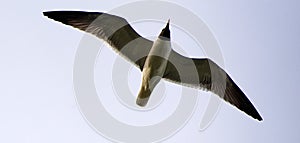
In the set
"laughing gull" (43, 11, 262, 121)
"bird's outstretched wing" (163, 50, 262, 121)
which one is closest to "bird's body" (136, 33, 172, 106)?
"laughing gull" (43, 11, 262, 121)

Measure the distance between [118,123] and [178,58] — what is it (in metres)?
3.13

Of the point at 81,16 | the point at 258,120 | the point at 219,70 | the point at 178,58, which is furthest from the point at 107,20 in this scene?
the point at 258,120

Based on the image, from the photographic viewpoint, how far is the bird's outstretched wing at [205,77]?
17641mm

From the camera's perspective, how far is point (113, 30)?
17.5 metres

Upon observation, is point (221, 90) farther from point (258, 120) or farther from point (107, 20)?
point (107, 20)

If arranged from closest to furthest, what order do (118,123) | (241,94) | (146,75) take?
(146,75) → (241,94) → (118,123)

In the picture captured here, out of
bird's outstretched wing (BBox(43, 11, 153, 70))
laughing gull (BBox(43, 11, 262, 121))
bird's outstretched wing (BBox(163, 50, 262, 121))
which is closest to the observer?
laughing gull (BBox(43, 11, 262, 121))

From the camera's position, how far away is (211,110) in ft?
60.0

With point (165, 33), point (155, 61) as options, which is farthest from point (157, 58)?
point (165, 33)

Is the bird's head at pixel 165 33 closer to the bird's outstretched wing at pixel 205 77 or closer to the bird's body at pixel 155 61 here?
the bird's body at pixel 155 61

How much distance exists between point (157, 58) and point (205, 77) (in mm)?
1638

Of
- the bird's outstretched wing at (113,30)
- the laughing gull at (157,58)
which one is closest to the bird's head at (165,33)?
the laughing gull at (157,58)

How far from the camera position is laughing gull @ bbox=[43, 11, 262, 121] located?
17000mm

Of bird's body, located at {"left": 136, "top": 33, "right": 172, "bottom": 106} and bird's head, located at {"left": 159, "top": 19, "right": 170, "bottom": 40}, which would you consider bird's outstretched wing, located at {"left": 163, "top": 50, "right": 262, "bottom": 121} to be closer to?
bird's body, located at {"left": 136, "top": 33, "right": 172, "bottom": 106}
